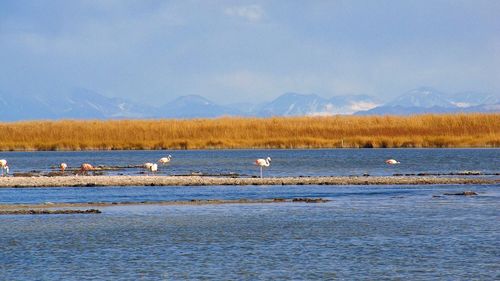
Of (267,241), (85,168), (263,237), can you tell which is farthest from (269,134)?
(267,241)

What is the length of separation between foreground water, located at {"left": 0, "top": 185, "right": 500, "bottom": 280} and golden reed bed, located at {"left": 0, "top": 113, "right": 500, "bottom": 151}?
127ft

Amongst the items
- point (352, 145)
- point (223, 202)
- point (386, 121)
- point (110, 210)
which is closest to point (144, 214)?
point (110, 210)

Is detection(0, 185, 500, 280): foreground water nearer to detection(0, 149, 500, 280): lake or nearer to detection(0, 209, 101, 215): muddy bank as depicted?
detection(0, 149, 500, 280): lake

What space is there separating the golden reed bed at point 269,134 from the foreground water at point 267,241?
38831 mm

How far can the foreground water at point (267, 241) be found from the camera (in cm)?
1639

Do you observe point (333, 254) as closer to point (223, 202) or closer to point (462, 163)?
point (223, 202)

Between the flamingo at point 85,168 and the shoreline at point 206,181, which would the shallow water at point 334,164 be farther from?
the shoreline at point 206,181

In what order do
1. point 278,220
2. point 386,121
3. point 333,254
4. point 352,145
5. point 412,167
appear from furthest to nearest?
point 386,121
point 352,145
point 412,167
point 278,220
point 333,254

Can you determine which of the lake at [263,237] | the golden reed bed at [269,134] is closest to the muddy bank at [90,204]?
the lake at [263,237]

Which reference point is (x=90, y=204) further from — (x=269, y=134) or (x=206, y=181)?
(x=269, y=134)

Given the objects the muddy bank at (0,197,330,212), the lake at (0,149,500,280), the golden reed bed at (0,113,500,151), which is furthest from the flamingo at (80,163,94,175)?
the golden reed bed at (0,113,500,151)

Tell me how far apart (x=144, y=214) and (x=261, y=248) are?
271 inches

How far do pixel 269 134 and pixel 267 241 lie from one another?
51.7 m

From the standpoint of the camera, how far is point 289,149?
71.4 meters
